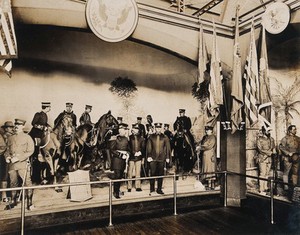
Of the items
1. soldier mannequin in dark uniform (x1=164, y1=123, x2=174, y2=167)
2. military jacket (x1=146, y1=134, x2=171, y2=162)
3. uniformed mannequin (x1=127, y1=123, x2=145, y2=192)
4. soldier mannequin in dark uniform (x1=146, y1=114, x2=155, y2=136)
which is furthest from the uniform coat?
uniformed mannequin (x1=127, y1=123, x2=145, y2=192)

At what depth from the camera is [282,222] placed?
5.66 meters

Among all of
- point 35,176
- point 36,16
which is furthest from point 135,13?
point 35,176

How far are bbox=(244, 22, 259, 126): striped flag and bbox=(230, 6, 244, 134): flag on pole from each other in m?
0.17

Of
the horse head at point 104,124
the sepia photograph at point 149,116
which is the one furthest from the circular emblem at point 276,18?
the horse head at point 104,124

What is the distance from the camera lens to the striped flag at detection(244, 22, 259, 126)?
259 inches

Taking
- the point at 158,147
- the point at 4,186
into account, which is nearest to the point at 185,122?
the point at 158,147

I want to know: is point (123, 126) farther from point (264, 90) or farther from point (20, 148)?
point (264, 90)

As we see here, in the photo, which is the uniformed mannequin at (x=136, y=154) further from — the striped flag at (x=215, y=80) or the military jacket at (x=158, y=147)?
the striped flag at (x=215, y=80)

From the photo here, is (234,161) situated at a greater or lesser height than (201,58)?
lesser

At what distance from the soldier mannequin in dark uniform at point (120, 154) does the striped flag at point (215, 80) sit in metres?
2.39

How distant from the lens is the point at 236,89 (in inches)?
268

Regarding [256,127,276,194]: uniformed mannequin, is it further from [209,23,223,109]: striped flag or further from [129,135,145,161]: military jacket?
[129,135,145,161]: military jacket

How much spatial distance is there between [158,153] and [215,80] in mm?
2394

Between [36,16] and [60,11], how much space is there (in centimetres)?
49
